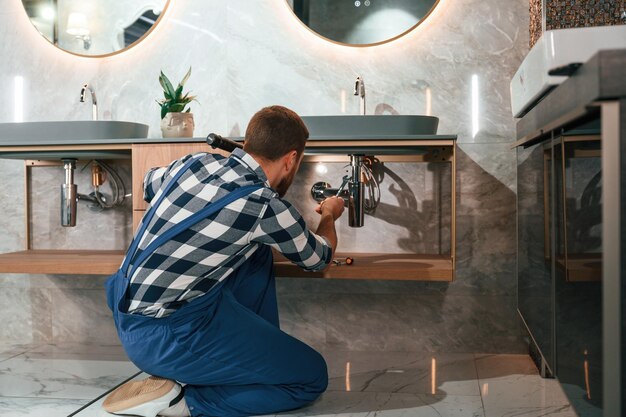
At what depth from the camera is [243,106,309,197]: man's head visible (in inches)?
75.0

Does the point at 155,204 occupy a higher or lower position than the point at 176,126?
lower

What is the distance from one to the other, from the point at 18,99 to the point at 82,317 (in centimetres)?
105

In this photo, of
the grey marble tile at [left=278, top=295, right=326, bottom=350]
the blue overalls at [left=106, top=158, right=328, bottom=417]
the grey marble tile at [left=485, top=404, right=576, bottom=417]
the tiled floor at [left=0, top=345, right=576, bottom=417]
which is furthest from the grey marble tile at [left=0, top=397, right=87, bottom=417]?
the grey marble tile at [left=485, top=404, right=576, bottom=417]

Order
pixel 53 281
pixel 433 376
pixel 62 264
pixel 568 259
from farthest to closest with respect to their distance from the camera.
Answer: pixel 53 281, pixel 62 264, pixel 433 376, pixel 568 259

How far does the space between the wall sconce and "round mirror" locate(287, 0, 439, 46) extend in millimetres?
954

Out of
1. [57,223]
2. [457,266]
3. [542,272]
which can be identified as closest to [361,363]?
[457,266]

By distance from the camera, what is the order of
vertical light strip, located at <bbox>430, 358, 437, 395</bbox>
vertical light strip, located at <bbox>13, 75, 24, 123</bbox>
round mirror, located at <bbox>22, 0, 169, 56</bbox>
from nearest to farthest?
vertical light strip, located at <bbox>430, 358, 437, 395</bbox> → round mirror, located at <bbox>22, 0, 169, 56</bbox> → vertical light strip, located at <bbox>13, 75, 24, 123</bbox>

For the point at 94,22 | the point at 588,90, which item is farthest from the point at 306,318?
the point at 588,90

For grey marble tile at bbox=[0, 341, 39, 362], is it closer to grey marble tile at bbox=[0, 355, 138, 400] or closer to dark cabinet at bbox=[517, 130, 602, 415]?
grey marble tile at bbox=[0, 355, 138, 400]

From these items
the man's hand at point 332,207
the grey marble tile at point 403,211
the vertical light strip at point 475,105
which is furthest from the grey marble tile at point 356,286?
the vertical light strip at point 475,105

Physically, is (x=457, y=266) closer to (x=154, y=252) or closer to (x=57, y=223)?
(x=154, y=252)

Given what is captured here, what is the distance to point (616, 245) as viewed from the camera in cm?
109

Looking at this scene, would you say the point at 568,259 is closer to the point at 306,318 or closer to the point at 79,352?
the point at 306,318

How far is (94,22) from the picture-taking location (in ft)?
9.39
